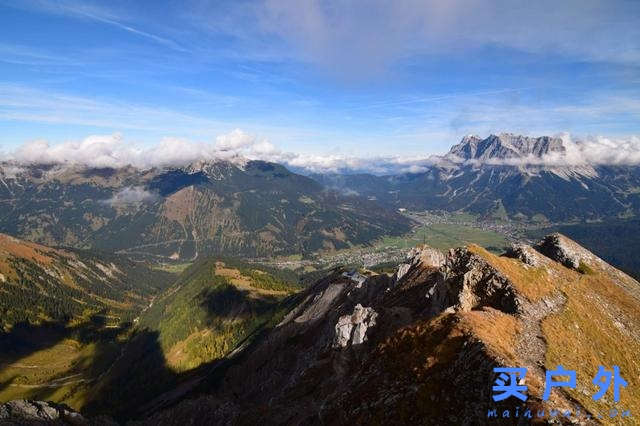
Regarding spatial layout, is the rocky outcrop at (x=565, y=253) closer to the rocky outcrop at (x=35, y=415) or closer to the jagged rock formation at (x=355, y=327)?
the jagged rock formation at (x=355, y=327)

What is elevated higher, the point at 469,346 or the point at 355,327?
the point at 469,346

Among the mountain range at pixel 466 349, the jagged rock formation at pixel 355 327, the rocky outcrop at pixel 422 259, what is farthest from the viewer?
the rocky outcrop at pixel 422 259

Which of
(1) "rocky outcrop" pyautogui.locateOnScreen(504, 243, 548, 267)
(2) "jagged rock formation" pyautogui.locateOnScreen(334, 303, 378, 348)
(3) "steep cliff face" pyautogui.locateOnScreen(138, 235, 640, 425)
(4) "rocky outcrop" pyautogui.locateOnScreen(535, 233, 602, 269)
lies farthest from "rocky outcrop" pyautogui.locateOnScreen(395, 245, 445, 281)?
(2) "jagged rock formation" pyautogui.locateOnScreen(334, 303, 378, 348)

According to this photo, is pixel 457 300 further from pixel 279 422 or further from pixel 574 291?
pixel 279 422

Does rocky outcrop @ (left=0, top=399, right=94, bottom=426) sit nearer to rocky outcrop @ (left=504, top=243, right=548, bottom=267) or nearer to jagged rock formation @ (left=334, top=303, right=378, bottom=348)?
jagged rock formation @ (left=334, top=303, right=378, bottom=348)

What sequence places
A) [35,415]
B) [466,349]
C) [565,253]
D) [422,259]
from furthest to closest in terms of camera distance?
[422,259]
[565,253]
[35,415]
[466,349]

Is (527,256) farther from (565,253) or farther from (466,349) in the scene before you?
(466,349)

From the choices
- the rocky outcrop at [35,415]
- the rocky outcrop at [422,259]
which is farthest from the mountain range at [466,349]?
the rocky outcrop at [422,259]

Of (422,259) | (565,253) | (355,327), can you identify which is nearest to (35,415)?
(355,327)

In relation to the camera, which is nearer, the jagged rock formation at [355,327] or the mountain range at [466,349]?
the mountain range at [466,349]
